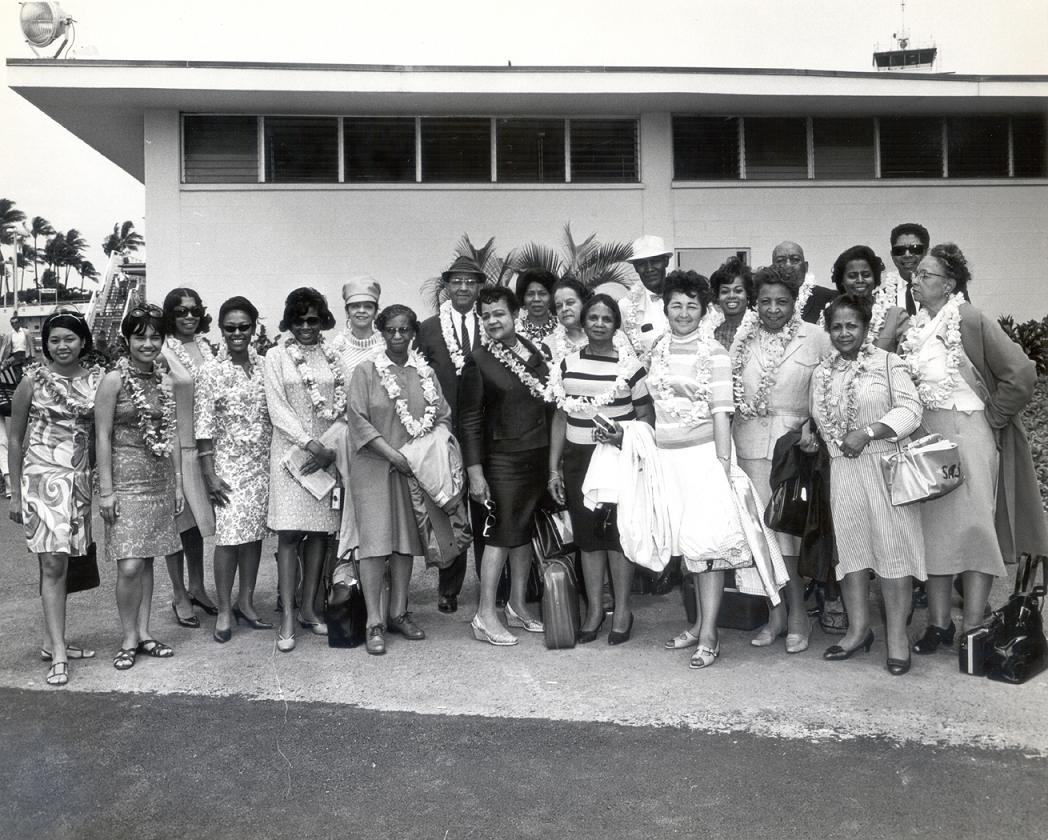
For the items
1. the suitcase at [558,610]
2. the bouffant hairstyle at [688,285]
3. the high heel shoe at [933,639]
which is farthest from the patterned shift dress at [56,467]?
the high heel shoe at [933,639]

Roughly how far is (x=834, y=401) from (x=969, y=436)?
0.79 metres

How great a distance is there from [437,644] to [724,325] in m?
2.78

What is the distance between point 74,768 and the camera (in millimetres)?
4004

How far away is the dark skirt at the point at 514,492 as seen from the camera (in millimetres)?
5727

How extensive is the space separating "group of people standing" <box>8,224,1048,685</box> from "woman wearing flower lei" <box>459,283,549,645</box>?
0.04ft

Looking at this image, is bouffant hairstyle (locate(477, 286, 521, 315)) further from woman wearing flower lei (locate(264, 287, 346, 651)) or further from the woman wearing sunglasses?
the woman wearing sunglasses

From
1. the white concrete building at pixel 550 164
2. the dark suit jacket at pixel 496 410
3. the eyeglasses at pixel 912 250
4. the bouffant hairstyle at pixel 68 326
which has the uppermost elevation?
the white concrete building at pixel 550 164

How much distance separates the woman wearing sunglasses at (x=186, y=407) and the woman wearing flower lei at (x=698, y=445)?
2.86m

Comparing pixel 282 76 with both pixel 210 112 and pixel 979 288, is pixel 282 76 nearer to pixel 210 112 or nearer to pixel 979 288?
pixel 210 112

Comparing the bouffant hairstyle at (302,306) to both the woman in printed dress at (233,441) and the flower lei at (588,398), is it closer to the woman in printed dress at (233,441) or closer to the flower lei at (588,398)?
the woman in printed dress at (233,441)

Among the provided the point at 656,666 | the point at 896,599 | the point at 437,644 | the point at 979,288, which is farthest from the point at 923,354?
the point at 979,288

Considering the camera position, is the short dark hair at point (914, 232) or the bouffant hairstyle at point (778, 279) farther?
the short dark hair at point (914, 232)

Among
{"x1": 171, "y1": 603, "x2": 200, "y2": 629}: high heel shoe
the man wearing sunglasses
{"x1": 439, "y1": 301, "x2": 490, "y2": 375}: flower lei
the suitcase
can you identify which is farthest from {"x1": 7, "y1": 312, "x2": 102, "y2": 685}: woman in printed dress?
the man wearing sunglasses

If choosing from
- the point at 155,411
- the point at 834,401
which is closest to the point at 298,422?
the point at 155,411
